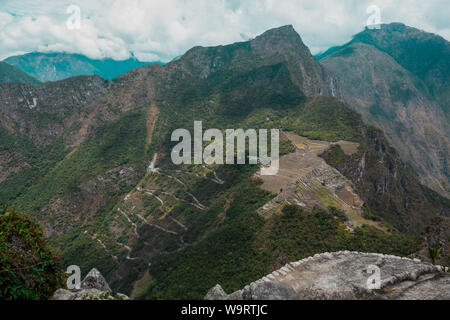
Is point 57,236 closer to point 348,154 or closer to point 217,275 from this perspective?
point 217,275

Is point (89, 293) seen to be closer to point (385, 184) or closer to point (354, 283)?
point (354, 283)

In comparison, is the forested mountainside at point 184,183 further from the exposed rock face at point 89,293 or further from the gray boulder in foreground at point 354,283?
the exposed rock face at point 89,293

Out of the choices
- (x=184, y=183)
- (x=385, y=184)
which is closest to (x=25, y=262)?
(x=184, y=183)

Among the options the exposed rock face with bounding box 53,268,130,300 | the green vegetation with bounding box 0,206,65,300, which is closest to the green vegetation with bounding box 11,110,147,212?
the green vegetation with bounding box 0,206,65,300

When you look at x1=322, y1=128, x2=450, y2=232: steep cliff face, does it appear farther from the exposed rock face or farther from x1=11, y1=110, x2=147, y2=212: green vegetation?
x1=11, y1=110, x2=147, y2=212: green vegetation

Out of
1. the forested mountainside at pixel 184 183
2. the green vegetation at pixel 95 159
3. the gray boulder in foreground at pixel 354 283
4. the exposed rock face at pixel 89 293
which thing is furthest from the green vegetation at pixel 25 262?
the green vegetation at pixel 95 159
